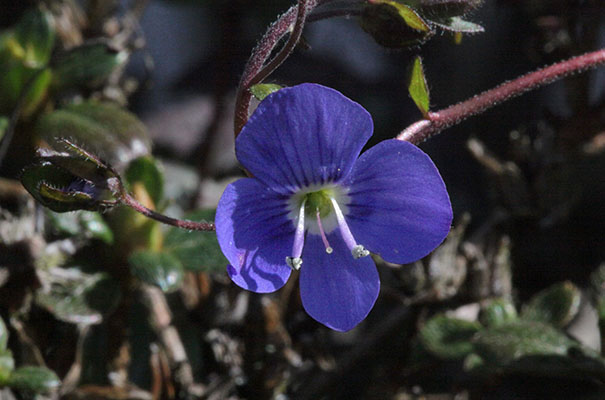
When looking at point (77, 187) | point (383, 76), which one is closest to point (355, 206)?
point (77, 187)

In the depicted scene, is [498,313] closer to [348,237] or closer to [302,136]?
[348,237]

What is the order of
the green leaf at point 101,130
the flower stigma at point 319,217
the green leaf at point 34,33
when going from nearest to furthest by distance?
the flower stigma at point 319,217, the green leaf at point 101,130, the green leaf at point 34,33

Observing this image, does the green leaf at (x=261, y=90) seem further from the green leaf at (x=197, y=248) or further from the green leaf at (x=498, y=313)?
the green leaf at (x=498, y=313)

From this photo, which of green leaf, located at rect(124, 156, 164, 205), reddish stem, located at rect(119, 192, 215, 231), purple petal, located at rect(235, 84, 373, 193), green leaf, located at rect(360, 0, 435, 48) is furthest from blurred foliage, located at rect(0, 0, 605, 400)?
purple petal, located at rect(235, 84, 373, 193)

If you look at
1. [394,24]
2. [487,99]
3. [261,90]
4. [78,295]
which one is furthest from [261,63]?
[78,295]

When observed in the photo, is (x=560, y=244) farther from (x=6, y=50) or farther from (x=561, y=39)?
(x=6, y=50)

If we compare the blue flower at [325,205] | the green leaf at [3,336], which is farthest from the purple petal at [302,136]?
the green leaf at [3,336]

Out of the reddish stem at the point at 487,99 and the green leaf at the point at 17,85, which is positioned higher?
the reddish stem at the point at 487,99
